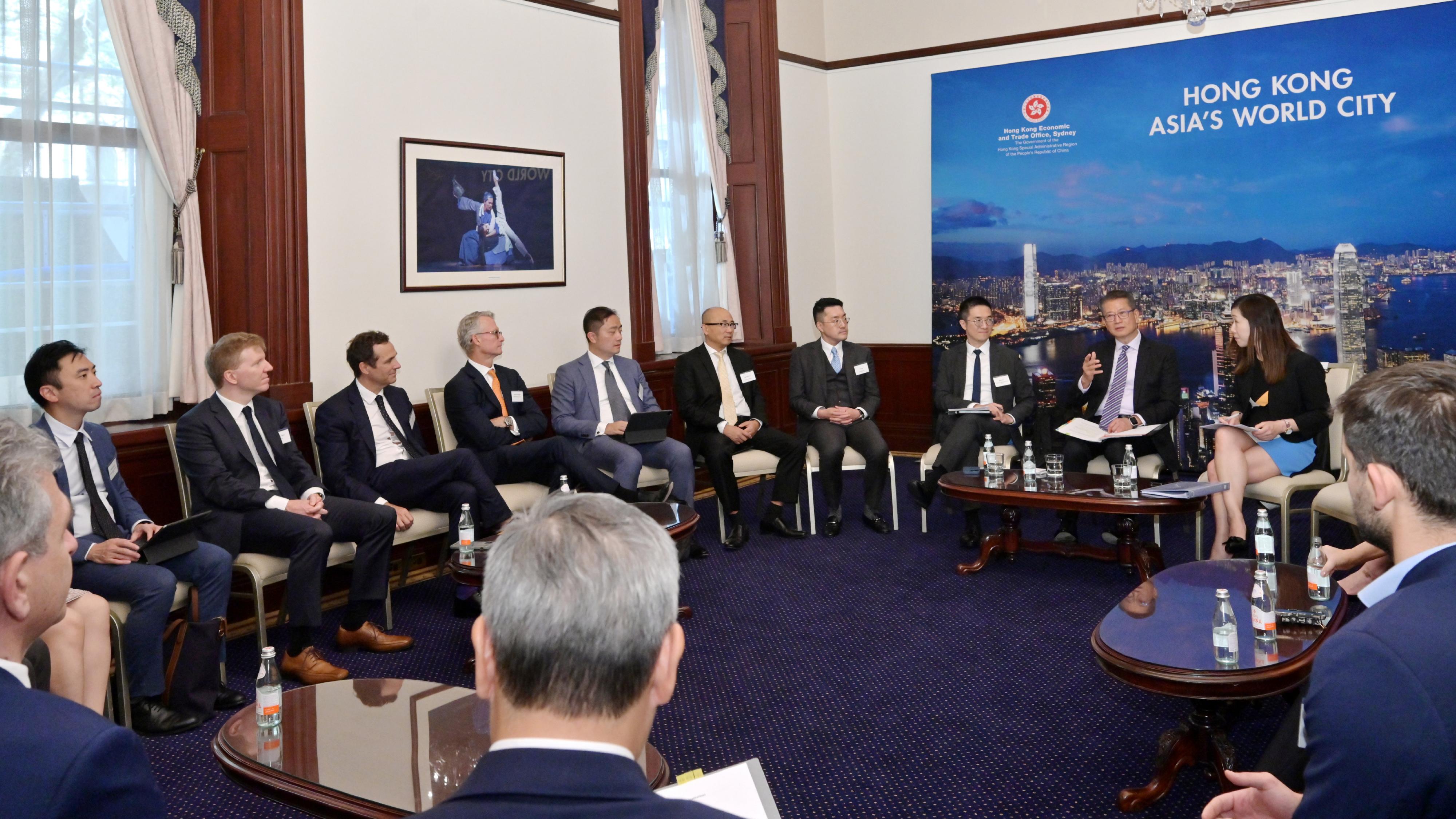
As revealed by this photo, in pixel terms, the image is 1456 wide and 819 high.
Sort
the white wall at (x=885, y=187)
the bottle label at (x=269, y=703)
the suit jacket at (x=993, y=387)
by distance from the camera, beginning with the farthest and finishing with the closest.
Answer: the white wall at (x=885, y=187) < the suit jacket at (x=993, y=387) < the bottle label at (x=269, y=703)

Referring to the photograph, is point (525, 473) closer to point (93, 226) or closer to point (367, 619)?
point (367, 619)

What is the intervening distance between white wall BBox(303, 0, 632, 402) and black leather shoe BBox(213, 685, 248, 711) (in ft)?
6.04

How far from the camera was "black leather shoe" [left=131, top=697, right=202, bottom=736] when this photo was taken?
3762mm

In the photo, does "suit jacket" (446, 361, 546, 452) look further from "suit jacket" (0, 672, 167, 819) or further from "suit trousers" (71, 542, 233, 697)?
"suit jacket" (0, 672, 167, 819)

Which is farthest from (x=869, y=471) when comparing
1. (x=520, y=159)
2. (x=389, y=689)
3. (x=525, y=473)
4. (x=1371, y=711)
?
(x=1371, y=711)

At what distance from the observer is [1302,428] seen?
5.29m

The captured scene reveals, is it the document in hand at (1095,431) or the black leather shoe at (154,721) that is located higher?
the document in hand at (1095,431)

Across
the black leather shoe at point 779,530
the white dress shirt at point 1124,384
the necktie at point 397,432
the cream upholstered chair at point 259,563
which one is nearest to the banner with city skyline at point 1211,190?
the white dress shirt at point 1124,384

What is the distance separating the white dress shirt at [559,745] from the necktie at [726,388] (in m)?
5.44

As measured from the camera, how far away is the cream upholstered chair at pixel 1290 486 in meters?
5.09

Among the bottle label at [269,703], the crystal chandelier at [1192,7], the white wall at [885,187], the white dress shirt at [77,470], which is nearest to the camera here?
the bottle label at [269,703]

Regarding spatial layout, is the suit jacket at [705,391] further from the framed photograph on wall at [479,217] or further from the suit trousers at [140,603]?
Result: the suit trousers at [140,603]

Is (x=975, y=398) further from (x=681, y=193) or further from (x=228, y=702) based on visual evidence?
(x=228, y=702)

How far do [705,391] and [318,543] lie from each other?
271 cm
